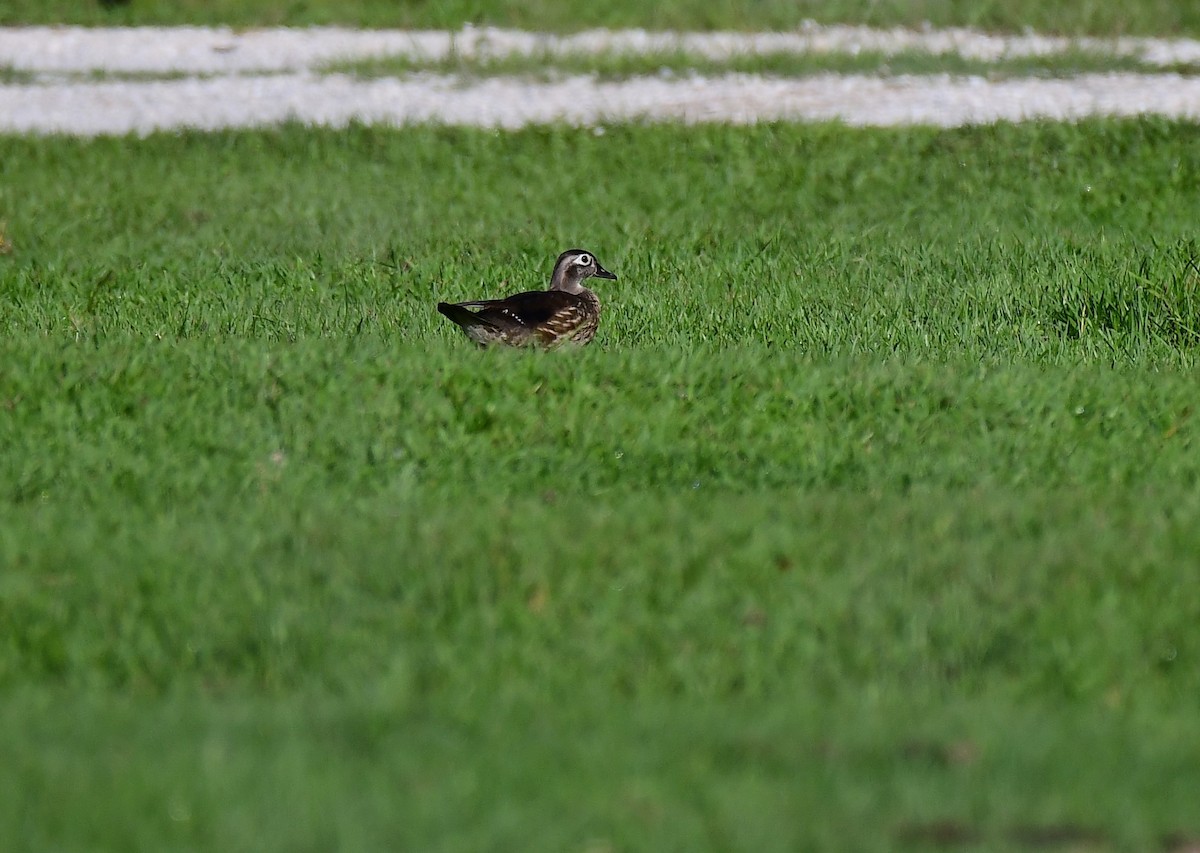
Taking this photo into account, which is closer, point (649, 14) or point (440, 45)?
point (440, 45)

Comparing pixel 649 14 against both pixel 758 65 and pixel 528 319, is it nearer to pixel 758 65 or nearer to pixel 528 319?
pixel 758 65

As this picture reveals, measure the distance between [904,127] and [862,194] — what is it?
5.54ft

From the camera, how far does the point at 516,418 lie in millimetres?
8117

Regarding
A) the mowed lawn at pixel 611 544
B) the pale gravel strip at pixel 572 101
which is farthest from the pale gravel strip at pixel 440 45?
the mowed lawn at pixel 611 544

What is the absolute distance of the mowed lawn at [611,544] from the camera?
4613mm

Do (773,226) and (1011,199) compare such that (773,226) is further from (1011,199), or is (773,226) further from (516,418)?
(516,418)

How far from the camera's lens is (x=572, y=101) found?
18156 millimetres

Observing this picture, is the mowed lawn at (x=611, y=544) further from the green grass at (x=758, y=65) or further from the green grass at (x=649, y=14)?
the green grass at (x=649, y=14)

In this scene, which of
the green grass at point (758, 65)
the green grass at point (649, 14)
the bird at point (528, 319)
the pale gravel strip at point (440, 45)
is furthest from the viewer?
the green grass at point (649, 14)

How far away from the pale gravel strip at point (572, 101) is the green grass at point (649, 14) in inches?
118

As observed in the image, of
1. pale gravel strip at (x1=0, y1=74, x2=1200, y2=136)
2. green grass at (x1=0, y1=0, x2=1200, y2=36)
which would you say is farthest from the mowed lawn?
green grass at (x1=0, y1=0, x2=1200, y2=36)

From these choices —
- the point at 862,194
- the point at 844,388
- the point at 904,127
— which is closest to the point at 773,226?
the point at 862,194

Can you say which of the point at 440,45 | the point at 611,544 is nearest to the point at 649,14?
the point at 440,45

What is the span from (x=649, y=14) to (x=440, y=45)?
280cm
